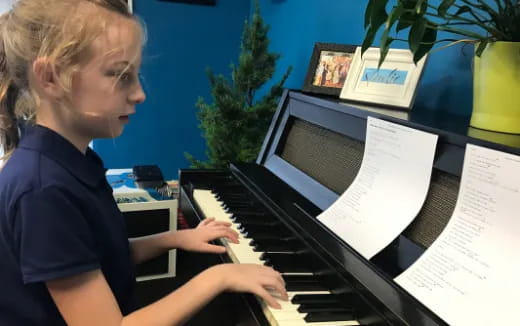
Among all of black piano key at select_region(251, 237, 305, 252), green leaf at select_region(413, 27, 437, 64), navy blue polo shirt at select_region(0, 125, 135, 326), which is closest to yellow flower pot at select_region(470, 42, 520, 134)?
green leaf at select_region(413, 27, 437, 64)

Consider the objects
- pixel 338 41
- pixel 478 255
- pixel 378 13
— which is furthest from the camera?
pixel 338 41

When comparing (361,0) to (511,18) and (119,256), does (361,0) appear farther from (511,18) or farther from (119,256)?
(119,256)

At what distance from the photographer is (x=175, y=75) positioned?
3.15 meters

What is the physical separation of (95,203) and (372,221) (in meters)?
0.60

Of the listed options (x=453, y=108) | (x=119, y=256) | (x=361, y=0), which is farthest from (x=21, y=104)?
(x=361, y=0)

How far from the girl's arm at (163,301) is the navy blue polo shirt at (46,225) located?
34 millimetres

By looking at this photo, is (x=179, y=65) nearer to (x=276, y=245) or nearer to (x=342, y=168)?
(x=342, y=168)

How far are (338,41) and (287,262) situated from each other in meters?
1.35

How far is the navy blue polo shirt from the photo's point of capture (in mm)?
772

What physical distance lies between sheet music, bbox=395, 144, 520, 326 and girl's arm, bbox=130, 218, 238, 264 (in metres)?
0.50

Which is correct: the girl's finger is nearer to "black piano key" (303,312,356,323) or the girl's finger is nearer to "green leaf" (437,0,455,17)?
"black piano key" (303,312,356,323)

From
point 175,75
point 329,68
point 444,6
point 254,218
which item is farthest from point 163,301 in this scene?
point 175,75

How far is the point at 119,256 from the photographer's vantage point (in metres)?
0.97

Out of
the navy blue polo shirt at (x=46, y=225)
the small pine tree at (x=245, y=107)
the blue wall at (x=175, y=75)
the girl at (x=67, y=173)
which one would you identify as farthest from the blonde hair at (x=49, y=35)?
the blue wall at (x=175, y=75)
